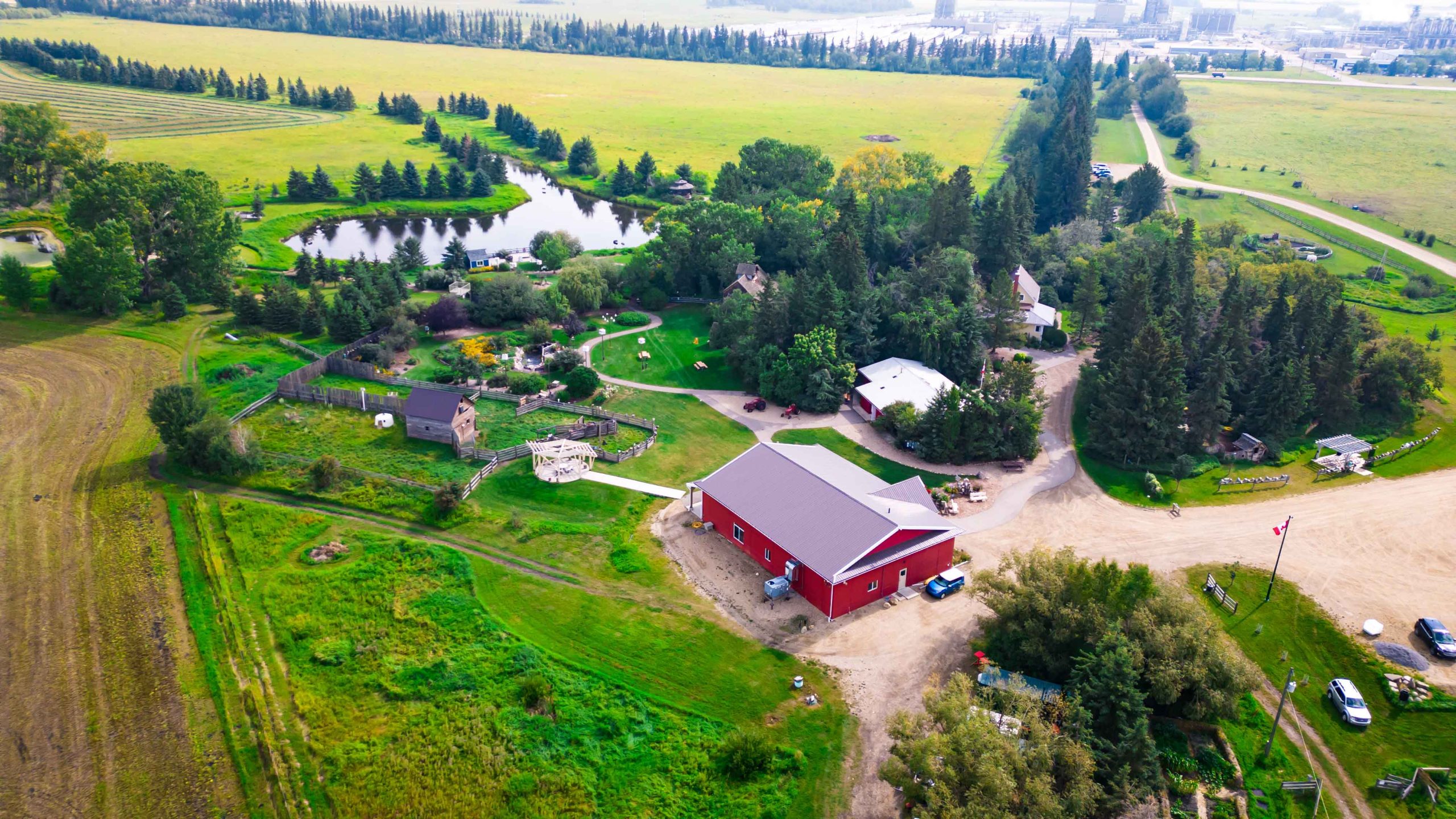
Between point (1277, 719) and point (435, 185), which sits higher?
point (435, 185)

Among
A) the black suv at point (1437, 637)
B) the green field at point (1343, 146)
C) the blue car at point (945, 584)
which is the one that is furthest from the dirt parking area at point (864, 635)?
the green field at point (1343, 146)

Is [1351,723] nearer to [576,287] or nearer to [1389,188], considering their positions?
[576,287]

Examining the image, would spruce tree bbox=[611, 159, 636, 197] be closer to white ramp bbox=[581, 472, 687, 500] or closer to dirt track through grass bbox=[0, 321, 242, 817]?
dirt track through grass bbox=[0, 321, 242, 817]

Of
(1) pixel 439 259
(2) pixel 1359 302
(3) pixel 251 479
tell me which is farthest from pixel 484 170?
(2) pixel 1359 302

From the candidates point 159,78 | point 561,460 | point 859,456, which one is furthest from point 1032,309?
point 159,78

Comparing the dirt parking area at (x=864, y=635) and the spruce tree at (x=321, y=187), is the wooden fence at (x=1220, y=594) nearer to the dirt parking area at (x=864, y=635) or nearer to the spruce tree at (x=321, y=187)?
the dirt parking area at (x=864, y=635)

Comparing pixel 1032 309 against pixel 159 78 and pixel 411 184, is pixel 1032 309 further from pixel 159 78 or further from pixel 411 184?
pixel 159 78
